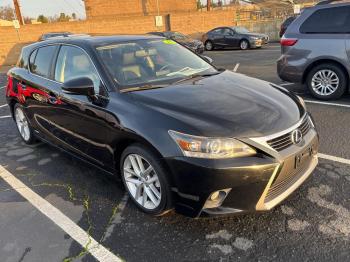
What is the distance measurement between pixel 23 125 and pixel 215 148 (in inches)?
154

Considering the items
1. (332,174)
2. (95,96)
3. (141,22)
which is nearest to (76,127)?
(95,96)

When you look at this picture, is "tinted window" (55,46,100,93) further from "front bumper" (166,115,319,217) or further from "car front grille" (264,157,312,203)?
"car front grille" (264,157,312,203)

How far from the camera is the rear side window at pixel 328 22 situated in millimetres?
6215

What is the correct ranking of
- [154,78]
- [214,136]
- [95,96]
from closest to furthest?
[214,136] → [95,96] → [154,78]

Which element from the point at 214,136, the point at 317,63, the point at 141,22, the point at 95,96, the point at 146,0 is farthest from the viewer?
the point at 146,0

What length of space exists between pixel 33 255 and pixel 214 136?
5.76 feet

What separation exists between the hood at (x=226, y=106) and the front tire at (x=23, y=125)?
271 cm

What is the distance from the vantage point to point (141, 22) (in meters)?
28.6

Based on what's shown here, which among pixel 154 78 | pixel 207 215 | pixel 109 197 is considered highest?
pixel 154 78

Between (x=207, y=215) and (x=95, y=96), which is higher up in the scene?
(x=95, y=96)

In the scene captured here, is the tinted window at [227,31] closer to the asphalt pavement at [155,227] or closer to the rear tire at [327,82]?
the rear tire at [327,82]

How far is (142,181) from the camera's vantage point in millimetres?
3213

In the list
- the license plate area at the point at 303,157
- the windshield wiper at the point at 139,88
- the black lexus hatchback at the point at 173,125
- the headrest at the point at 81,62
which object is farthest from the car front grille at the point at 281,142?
the headrest at the point at 81,62

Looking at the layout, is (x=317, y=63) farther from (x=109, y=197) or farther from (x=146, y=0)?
(x=146, y=0)
